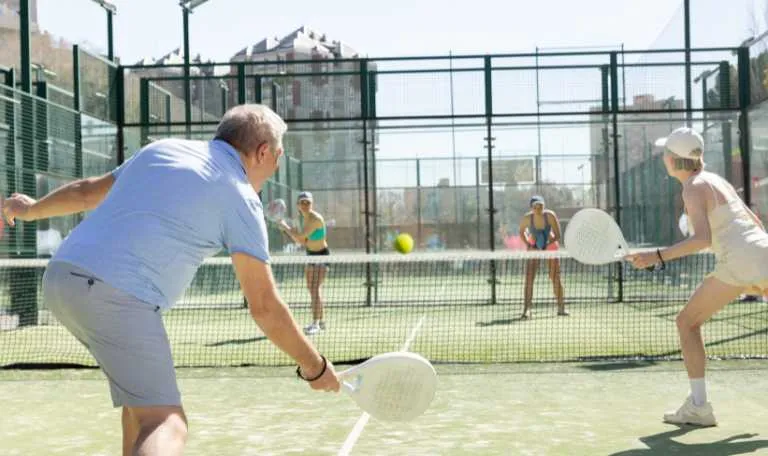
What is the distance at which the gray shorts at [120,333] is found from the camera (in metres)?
2.95

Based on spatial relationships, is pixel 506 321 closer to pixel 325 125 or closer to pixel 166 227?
pixel 325 125

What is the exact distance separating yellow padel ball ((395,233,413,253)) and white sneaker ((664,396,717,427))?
1154cm

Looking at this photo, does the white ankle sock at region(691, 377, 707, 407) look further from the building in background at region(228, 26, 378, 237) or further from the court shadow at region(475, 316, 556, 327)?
the building in background at region(228, 26, 378, 237)

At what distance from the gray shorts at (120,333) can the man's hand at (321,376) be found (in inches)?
14.5

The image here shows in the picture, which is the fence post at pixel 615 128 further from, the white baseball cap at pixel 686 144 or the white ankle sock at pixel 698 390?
the white baseball cap at pixel 686 144

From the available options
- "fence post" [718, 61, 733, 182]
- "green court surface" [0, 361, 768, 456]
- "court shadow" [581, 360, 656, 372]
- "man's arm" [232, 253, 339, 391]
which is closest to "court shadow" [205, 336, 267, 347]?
"green court surface" [0, 361, 768, 456]

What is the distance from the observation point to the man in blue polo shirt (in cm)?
296

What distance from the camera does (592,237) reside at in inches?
231

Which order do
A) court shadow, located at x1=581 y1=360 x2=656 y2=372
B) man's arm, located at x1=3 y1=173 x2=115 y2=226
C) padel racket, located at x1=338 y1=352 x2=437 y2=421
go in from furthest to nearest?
court shadow, located at x1=581 y1=360 x2=656 y2=372
man's arm, located at x1=3 y1=173 x2=115 y2=226
padel racket, located at x1=338 y1=352 x2=437 y2=421

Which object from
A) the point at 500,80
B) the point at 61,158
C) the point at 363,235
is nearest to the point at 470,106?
the point at 500,80

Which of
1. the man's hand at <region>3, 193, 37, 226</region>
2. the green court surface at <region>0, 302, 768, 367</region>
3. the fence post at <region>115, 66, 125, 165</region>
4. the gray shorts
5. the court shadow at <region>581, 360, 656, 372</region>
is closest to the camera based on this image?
the gray shorts

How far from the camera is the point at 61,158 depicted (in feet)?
46.3

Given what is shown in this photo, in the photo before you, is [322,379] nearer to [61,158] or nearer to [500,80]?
[61,158]

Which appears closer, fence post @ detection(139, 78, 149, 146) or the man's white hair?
the man's white hair
